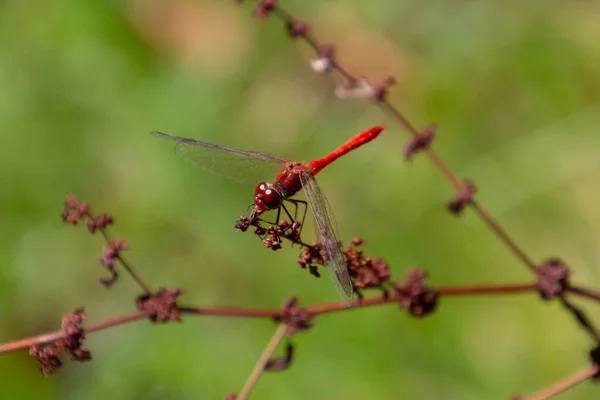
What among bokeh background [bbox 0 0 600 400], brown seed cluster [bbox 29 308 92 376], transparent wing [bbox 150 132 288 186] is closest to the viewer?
brown seed cluster [bbox 29 308 92 376]

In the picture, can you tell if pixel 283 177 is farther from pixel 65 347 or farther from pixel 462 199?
pixel 65 347

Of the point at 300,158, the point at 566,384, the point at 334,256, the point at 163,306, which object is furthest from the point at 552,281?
the point at 300,158

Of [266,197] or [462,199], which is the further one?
[266,197]

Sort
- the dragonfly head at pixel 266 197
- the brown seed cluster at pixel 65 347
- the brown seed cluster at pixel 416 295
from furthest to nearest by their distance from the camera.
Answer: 1. the dragonfly head at pixel 266 197
2. the brown seed cluster at pixel 416 295
3. the brown seed cluster at pixel 65 347

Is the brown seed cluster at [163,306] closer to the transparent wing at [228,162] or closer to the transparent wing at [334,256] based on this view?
the transparent wing at [334,256]

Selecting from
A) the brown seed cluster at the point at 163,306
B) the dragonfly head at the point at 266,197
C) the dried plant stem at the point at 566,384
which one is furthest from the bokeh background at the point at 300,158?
the brown seed cluster at the point at 163,306

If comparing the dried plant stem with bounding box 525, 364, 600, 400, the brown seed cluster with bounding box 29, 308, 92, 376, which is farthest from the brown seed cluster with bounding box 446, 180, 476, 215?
the brown seed cluster with bounding box 29, 308, 92, 376

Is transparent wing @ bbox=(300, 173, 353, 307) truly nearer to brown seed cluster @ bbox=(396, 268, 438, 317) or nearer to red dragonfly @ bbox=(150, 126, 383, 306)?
red dragonfly @ bbox=(150, 126, 383, 306)

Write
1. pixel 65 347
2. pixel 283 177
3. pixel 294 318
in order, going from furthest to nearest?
1. pixel 283 177
2. pixel 294 318
3. pixel 65 347

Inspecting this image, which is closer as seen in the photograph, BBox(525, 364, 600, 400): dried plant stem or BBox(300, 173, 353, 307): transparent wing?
BBox(300, 173, 353, 307): transparent wing
